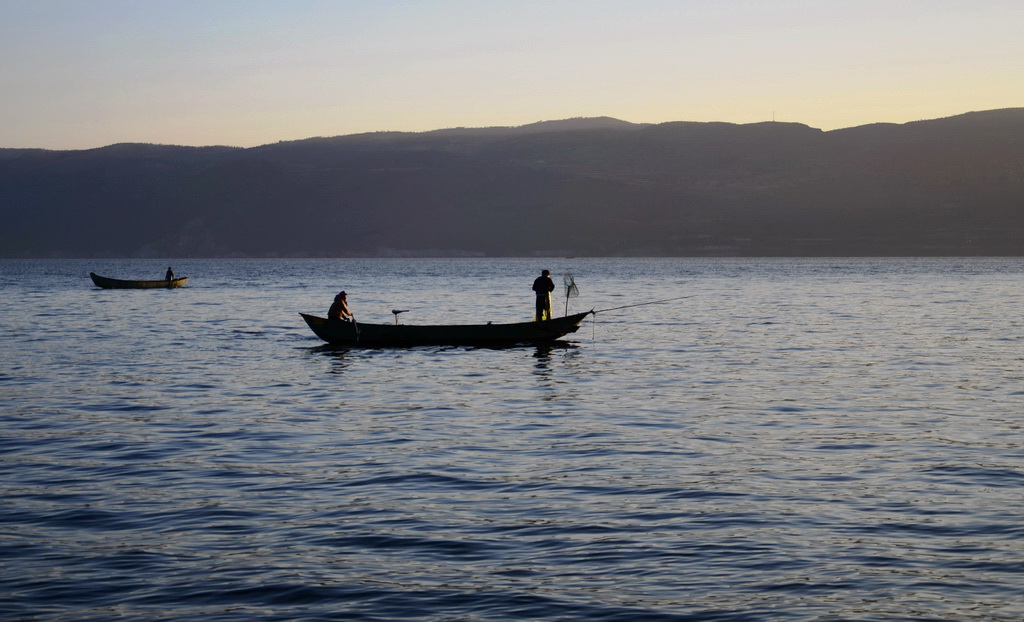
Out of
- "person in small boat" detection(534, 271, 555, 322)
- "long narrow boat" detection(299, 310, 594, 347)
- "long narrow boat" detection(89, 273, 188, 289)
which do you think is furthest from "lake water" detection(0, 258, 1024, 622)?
"long narrow boat" detection(89, 273, 188, 289)

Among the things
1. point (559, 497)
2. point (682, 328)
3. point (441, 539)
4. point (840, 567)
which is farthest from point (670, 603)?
point (682, 328)

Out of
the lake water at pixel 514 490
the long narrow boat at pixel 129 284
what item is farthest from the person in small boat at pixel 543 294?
the long narrow boat at pixel 129 284

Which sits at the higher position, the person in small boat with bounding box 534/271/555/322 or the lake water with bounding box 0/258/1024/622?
the person in small boat with bounding box 534/271/555/322

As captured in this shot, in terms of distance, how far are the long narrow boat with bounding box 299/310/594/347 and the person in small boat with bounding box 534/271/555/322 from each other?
0.57 metres

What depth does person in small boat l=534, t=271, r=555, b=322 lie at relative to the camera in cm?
3766

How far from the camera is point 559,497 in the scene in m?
14.4

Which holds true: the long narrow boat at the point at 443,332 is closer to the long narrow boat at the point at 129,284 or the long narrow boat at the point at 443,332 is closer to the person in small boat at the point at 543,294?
the person in small boat at the point at 543,294

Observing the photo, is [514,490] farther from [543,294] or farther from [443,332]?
[543,294]

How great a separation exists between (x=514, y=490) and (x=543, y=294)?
23419 mm

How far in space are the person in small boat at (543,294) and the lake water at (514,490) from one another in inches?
177

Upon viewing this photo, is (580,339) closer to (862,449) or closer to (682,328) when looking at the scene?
(682,328)

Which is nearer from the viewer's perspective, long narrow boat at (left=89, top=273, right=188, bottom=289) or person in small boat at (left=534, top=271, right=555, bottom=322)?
person in small boat at (left=534, top=271, right=555, bottom=322)

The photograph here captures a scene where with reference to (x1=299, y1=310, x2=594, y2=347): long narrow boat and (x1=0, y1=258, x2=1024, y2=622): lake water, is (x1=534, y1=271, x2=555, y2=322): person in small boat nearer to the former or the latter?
(x1=299, y1=310, x2=594, y2=347): long narrow boat

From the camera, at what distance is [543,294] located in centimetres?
3806
